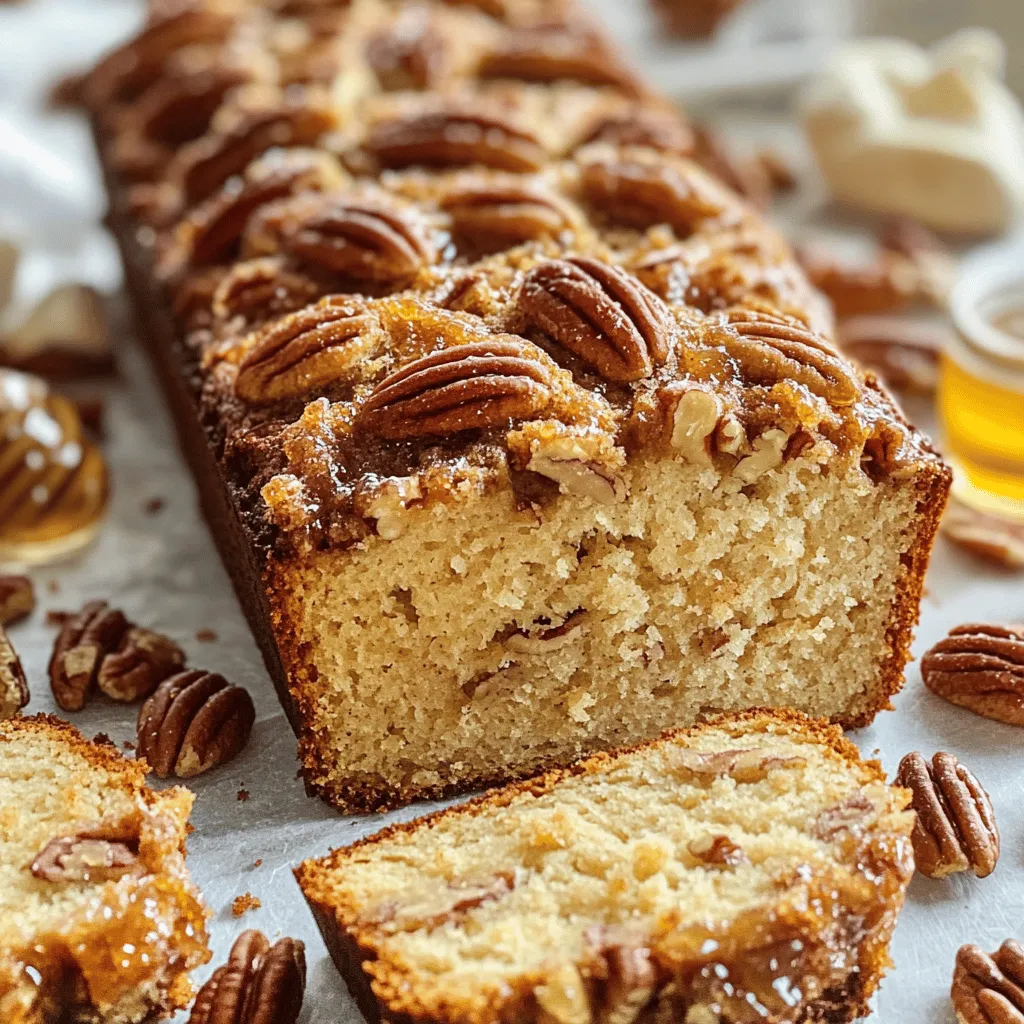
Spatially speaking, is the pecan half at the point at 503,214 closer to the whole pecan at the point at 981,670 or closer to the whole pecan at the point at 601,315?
the whole pecan at the point at 601,315

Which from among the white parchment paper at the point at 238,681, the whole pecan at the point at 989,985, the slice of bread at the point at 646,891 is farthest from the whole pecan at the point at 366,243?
the whole pecan at the point at 989,985

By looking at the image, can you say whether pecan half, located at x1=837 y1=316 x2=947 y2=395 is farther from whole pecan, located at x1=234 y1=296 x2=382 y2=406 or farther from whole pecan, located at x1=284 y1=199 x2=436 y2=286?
whole pecan, located at x1=234 y1=296 x2=382 y2=406

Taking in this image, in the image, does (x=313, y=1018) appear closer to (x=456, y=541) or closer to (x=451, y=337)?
(x=456, y=541)

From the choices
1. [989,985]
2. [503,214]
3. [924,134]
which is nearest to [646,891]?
[989,985]

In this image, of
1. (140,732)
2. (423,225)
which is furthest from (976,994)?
(423,225)

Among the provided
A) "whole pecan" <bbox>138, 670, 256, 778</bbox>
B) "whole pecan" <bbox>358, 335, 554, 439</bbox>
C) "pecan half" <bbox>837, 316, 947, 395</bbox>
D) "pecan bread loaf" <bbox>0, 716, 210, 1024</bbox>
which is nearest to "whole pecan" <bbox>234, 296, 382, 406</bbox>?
"whole pecan" <bbox>358, 335, 554, 439</bbox>

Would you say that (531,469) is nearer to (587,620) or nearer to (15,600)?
(587,620)
